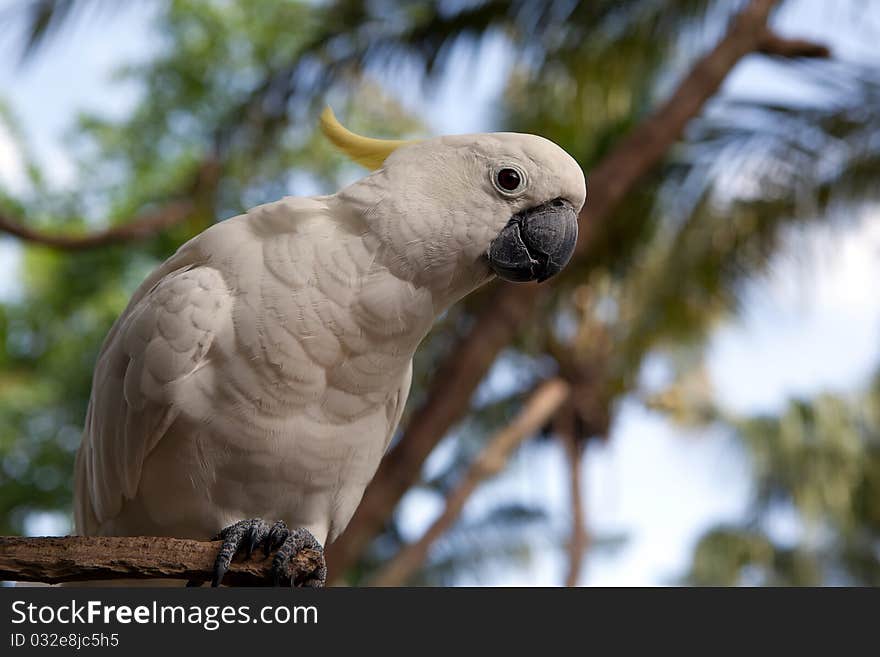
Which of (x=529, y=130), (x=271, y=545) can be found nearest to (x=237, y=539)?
(x=271, y=545)

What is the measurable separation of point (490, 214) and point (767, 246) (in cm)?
426

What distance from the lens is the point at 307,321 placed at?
1621mm

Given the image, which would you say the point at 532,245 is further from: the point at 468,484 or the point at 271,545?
the point at 468,484

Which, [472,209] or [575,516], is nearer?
[472,209]

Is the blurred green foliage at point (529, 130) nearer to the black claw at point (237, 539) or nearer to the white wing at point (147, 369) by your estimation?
the white wing at point (147, 369)

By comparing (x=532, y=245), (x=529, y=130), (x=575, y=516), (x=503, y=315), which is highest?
(x=529, y=130)

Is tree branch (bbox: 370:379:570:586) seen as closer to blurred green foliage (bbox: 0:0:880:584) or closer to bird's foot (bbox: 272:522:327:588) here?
blurred green foliage (bbox: 0:0:880:584)

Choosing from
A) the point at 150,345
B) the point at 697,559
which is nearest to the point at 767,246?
the point at 150,345

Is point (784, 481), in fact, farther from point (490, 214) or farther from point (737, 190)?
point (490, 214)

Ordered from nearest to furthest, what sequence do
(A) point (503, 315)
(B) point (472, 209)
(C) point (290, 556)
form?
(C) point (290, 556), (B) point (472, 209), (A) point (503, 315)

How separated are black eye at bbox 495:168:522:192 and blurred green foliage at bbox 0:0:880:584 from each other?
11.3 ft

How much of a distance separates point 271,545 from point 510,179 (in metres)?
0.79

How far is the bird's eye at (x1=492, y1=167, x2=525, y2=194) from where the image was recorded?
1680 mm

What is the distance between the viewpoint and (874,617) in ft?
4.80
